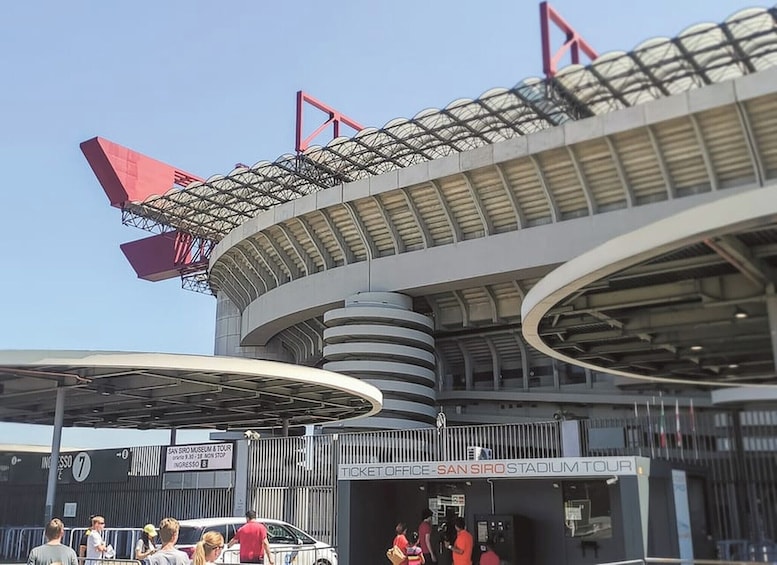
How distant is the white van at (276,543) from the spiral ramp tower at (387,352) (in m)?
19.5

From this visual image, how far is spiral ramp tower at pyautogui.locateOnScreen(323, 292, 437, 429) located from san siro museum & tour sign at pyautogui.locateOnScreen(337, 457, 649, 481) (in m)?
21.0

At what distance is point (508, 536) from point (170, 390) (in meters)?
→ 12.3

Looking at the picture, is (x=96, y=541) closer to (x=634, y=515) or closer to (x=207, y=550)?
(x=207, y=550)

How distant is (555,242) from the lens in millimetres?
36656

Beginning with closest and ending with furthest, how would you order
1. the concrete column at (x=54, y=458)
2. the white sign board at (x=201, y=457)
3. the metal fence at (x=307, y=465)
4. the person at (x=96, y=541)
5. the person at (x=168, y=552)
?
the person at (x=168, y=552), the person at (x=96, y=541), the metal fence at (x=307, y=465), the concrete column at (x=54, y=458), the white sign board at (x=201, y=457)

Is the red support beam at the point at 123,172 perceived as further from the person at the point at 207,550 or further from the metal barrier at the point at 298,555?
the person at the point at 207,550

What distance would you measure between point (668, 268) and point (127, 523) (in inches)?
889

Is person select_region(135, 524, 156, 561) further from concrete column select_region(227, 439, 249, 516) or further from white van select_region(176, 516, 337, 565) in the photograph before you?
concrete column select_region(227, 439, 249, 516)

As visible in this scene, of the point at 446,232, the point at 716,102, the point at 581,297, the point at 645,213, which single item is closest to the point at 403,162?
the point at 446,232

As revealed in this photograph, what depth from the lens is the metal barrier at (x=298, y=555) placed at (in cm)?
1740

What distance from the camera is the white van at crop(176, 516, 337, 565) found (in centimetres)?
1755

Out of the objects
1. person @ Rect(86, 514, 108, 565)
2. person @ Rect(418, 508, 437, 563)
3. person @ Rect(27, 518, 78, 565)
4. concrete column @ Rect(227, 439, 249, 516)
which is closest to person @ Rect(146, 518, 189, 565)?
person @ Rect(27, 518, 78, 565)

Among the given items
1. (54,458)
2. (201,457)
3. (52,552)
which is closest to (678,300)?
(52,552)

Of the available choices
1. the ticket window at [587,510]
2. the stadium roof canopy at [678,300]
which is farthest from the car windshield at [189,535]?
the stadium roof canopy at [678,300]
